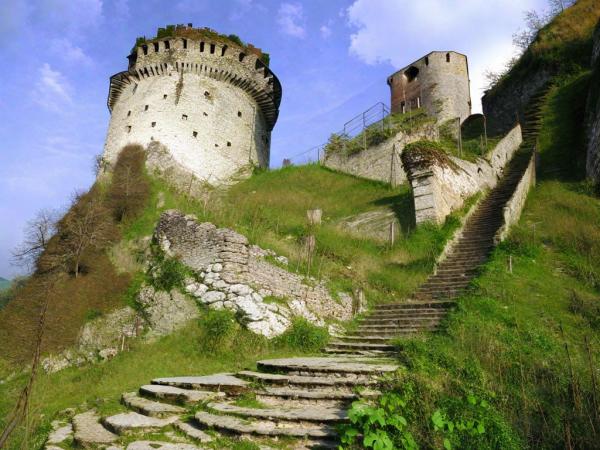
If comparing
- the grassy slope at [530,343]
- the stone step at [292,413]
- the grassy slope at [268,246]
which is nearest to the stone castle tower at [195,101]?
the grassy slope at [268,246]

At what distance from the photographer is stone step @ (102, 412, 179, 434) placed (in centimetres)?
487

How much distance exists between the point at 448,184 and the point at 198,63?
17.5 m

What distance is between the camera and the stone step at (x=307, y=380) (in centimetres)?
567

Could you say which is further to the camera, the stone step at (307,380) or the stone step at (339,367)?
the stone step at (339,367)

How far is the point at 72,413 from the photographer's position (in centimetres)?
625

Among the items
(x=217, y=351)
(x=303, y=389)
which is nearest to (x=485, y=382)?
(x=303, y=389)

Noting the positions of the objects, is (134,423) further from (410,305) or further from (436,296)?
(436,296)

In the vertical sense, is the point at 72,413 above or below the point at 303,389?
below

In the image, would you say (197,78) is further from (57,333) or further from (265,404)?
(265,404)

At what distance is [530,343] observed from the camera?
22.5ft

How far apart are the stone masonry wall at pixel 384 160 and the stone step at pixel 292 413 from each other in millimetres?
17547

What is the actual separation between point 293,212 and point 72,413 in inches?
533

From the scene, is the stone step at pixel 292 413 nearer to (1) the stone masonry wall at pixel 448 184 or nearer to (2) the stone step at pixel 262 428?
(2) the stone step at pixel 262 428

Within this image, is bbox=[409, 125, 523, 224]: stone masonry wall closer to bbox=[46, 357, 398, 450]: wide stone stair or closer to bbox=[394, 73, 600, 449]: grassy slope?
bbox=[394, 73, 600, 449]: grassy slope
